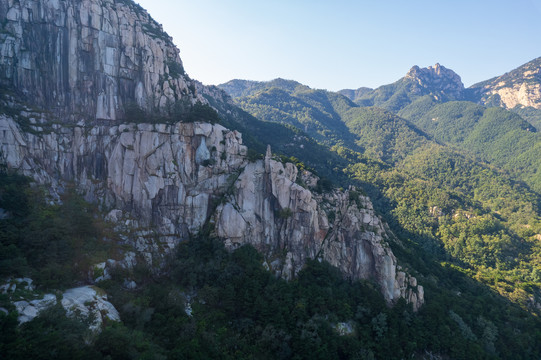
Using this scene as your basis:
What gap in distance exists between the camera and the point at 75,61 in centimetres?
5109

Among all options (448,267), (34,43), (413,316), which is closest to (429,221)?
(448,267)

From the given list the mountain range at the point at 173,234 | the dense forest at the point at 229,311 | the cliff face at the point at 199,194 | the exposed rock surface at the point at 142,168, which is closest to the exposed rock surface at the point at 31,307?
the mountain range at the point at 173,234

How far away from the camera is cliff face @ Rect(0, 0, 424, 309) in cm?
4638

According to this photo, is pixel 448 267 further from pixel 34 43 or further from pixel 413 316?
pixel 34 43

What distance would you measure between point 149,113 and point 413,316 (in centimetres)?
5636

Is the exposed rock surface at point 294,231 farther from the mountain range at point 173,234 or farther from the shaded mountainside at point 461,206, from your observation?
the shaded mountainside at point 461,206

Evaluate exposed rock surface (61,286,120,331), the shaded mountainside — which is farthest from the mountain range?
the shaded mountainside

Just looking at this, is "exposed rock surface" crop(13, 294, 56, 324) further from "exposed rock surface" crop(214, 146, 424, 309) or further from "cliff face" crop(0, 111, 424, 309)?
"exposed rock surface" crop(214, 146, 424, 309)

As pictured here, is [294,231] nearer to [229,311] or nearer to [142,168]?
[229,311]

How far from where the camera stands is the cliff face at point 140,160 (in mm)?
46375

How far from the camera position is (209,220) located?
155 feet

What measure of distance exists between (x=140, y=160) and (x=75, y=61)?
2303 cm

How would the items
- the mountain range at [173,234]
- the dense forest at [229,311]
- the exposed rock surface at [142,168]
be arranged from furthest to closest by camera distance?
1. the exposed rock surface at [142,168]
2. the mountain range at [173,234]
3. the dense forest at [229,311]

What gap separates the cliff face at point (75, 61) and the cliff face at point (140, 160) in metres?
0.18
